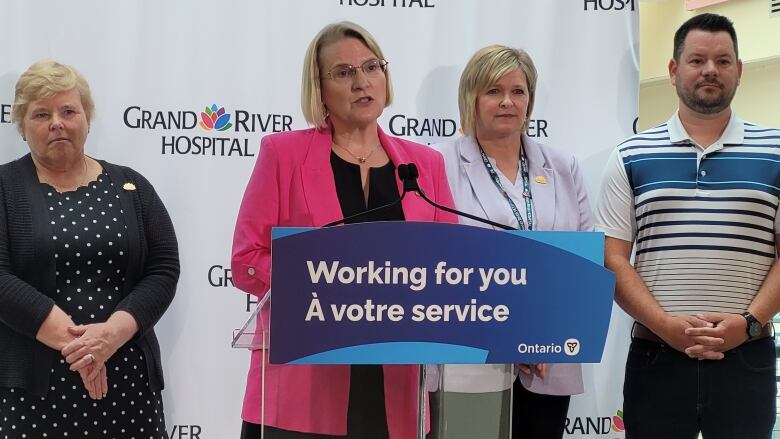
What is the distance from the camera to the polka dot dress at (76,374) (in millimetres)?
2664

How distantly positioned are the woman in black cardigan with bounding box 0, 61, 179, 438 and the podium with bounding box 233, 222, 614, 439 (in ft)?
4.18

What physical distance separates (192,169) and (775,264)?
2139mm

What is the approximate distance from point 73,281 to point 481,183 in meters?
1.34

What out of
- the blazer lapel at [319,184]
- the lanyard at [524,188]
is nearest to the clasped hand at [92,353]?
the blazer lapel at [319,184]

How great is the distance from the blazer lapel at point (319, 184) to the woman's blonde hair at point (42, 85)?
0.95m

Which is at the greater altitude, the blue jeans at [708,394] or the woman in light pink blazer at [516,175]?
the woman in light pink blazer at [516,175]

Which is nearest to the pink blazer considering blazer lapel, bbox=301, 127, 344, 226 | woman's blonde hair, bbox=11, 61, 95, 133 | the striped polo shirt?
blazer lapel, bbox=301, 127, 344, 226

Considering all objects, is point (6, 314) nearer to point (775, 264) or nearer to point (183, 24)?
point (183, 24)

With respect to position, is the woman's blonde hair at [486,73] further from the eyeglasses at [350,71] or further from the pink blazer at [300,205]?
the eyeglasses at [350,71]

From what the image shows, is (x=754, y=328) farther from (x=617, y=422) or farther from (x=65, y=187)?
(x=65, y=187)

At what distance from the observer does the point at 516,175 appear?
2.97m

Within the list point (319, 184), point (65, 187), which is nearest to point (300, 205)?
point (319, 184)

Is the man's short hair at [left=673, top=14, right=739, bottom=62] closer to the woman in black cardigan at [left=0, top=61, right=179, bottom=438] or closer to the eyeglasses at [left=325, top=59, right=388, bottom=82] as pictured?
the eyeglasses at [left=325, top=59, right=388, bottom=82]

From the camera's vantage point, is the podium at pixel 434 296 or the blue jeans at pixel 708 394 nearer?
the podium at pixel 434 296
